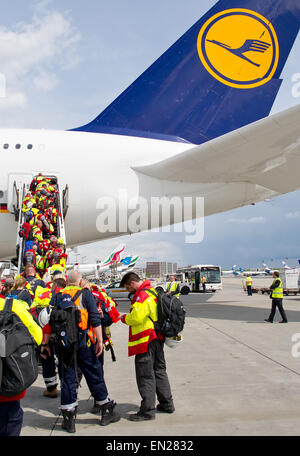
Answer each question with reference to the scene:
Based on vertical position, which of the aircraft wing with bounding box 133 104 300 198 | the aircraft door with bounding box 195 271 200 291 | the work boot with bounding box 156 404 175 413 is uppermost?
the aircraft wing with bounding box 133 104 300 198

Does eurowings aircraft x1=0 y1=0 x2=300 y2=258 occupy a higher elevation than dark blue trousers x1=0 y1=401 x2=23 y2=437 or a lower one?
higher

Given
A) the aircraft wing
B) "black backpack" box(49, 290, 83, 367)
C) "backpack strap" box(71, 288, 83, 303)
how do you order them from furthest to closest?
the aircraft wing → "backpack strap" box(71, 288, 83, 303) → "black backpack" box(49, 290, 83, 367)

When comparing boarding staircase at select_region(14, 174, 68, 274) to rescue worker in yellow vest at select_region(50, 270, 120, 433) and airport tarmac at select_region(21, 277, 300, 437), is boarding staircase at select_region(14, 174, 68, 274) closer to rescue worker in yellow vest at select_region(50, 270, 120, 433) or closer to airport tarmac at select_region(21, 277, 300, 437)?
airport tarmac at select_region(21, 277, 300, 437)

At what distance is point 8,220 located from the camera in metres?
13.9

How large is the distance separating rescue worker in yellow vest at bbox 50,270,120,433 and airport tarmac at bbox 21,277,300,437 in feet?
0.82

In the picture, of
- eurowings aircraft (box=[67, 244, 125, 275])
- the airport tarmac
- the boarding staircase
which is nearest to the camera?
the airport tarmac

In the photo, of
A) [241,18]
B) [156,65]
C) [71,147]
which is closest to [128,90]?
[156,65]

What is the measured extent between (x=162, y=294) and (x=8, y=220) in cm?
1101

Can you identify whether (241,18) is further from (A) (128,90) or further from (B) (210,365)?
(B) (210,365)

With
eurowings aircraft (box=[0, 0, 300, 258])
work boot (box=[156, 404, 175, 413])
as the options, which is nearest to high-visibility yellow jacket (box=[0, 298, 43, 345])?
work boot (box=[156, 404, 175, 413])

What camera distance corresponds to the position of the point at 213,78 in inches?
590
